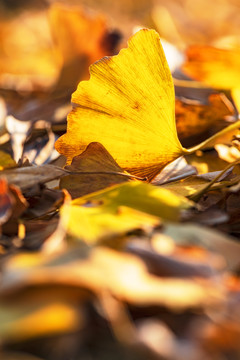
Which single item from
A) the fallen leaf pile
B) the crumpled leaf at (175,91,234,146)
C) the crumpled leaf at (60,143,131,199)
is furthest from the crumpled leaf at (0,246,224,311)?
the crumpled leaf at (175,91,234,146)

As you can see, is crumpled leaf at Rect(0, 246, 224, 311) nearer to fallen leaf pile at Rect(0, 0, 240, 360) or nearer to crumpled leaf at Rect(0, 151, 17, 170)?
fallen leaf pile at Rect(0, 0, 240, 360)

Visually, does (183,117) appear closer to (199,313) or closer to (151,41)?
(151,41)

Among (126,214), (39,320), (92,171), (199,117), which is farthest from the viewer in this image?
(199,117)

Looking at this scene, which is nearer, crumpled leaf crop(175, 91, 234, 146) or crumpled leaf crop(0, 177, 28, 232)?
crumpled leaf crop(0, 177, 28, 232)

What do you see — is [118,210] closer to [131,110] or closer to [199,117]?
[131,110]

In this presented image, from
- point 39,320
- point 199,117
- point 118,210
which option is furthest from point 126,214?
point 199,117

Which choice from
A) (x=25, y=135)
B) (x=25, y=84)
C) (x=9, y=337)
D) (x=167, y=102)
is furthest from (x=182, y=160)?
(x=25, y=84)

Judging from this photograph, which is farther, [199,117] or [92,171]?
[199,117]
